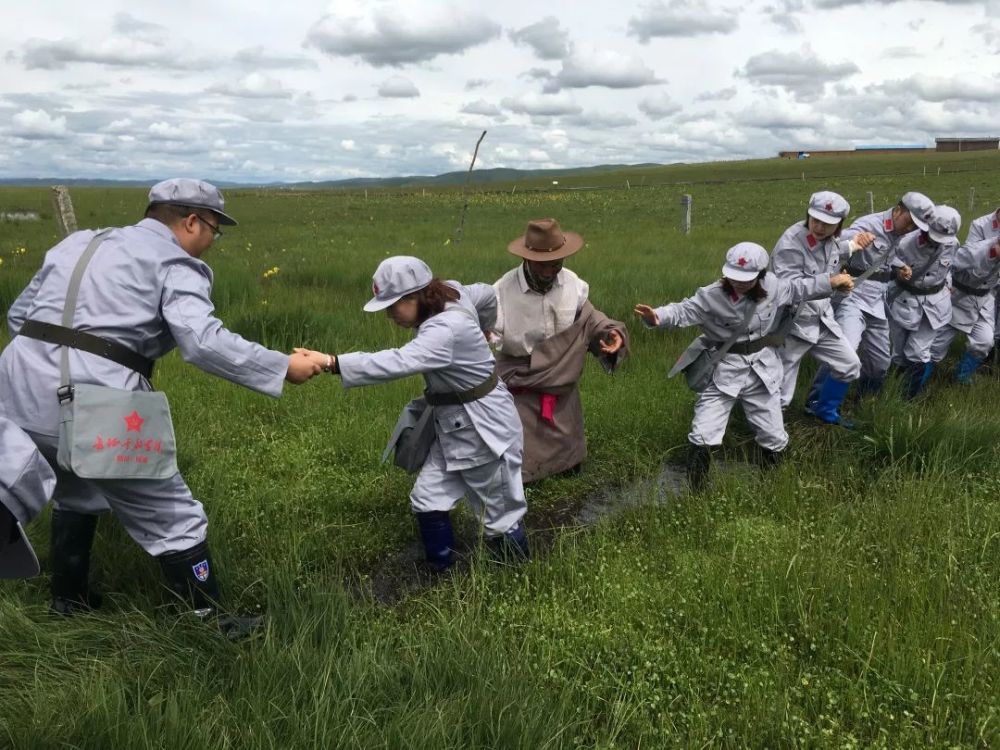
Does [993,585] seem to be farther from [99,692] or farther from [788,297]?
[99,692]

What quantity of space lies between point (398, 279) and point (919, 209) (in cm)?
491

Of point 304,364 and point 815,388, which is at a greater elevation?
point 304,364

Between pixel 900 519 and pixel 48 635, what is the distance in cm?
374

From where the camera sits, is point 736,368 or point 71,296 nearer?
point 71,296

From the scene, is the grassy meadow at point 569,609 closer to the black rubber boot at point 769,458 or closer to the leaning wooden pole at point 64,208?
the black rubber boot at point 769,458

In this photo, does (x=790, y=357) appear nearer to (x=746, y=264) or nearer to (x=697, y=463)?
(x=697, y=463)

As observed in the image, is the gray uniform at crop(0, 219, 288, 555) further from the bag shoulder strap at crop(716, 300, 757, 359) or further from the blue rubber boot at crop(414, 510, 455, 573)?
the bag shoulder strap at crop(716, 300, 757, 359)

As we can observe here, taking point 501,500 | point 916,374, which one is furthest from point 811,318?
point 501,500

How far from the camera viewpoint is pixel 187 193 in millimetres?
→ 3215

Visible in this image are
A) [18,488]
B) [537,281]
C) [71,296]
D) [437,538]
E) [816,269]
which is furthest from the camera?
[816,269]

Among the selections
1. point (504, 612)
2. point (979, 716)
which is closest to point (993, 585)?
point (979, 716)

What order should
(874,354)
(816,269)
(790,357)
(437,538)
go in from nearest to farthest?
(437,538)
(816,269)
(790,357)
(874,354)

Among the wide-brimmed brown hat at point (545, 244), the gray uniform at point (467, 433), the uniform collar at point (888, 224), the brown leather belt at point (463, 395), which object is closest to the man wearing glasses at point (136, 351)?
the gray uniform at point (467, 433)

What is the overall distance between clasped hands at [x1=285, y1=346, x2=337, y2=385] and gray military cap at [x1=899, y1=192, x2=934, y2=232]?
520 centimetres
